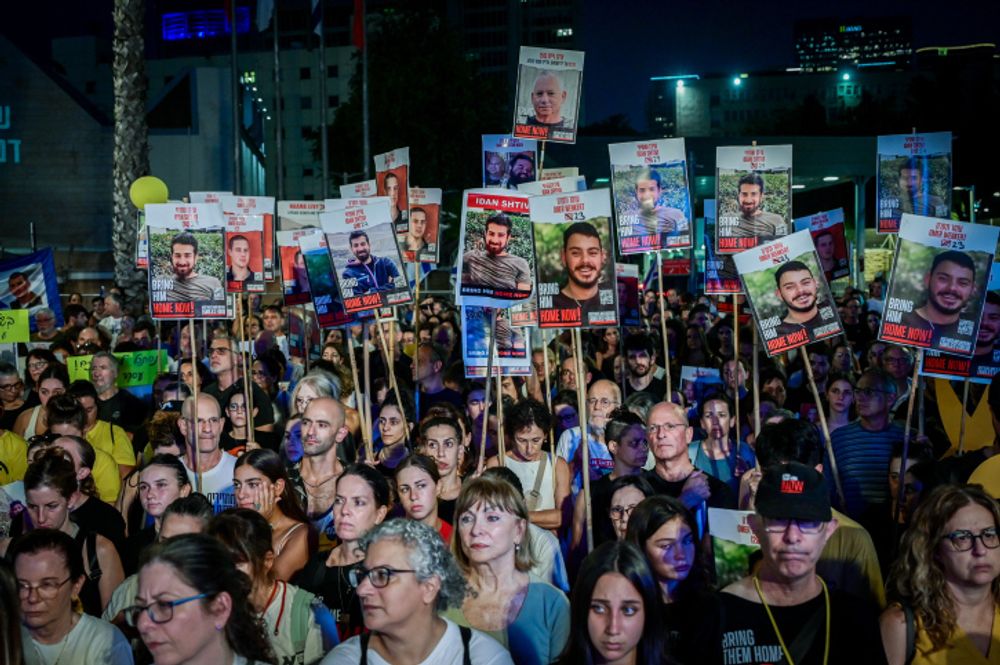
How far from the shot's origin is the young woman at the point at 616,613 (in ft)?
15.7

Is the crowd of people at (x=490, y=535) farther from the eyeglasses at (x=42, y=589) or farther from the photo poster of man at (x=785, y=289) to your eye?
the photo poster of man at (x=785, y=289)

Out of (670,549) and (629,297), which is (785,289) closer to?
(670,549)

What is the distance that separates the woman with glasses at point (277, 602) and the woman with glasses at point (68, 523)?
1.00m

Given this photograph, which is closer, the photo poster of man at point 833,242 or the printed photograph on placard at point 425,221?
the photo poster of man at point 833,242

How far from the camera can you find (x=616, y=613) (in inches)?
188

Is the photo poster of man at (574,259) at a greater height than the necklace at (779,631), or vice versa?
the photo poster of man at (574,259)

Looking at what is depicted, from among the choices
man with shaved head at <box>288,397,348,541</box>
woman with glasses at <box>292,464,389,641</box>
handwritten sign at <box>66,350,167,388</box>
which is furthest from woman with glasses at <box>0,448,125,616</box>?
handwritten sign at <box>66,350,167,388</box>

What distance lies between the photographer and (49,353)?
1243 cm

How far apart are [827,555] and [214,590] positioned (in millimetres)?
3082

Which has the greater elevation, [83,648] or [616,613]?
[616,613]

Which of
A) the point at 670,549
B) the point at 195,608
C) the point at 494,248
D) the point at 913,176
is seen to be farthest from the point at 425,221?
the point at 195,608

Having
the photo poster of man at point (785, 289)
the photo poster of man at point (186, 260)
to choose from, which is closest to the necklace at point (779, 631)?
the photo poster of man at point (785, 289)

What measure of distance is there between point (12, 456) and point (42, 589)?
13.6 ft

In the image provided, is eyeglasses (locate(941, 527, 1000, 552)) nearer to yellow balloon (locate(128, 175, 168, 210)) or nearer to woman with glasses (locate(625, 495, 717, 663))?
woman with glasses (locate(625, 495, 717, 663))
